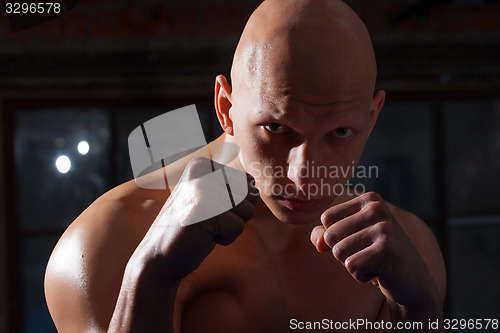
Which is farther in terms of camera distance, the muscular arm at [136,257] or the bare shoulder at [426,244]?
the bare shoulder at [426,244]

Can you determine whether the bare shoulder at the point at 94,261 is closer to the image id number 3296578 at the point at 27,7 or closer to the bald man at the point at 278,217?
the bald man at the point at 278,217

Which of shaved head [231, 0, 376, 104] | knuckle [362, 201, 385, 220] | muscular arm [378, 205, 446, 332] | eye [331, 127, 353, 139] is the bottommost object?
muscular arm [378, 205, 446, 332]

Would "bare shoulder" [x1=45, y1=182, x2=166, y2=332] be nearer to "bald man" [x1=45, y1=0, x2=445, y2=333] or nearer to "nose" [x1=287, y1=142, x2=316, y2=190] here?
"bald man" [x1=45, y1=0, x2=445, y2=333]

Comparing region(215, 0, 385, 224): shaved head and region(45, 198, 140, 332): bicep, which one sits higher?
region(215, 0, 385, 224): shaved head

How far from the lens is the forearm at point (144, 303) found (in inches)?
15.0

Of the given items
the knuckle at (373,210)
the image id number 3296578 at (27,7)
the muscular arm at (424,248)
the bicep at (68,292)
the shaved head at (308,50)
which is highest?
the image id number 3296578 at (27,7)

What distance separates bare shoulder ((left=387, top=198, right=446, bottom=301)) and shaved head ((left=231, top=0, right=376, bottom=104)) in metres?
0.15

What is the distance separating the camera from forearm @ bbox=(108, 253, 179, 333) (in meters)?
0.38

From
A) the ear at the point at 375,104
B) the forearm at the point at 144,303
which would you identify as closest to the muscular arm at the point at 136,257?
the forearm at the point at 144,303

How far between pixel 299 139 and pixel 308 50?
0.05m

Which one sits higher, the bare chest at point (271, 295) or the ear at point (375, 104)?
the ear at point (375, 104)

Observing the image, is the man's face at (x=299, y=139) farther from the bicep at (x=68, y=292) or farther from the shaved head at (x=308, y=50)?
the bicep at (x=68, y=292)

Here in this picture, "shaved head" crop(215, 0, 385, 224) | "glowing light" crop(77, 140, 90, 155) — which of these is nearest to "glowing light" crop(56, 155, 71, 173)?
"glowing light" crop(77, 140, 90, 155)

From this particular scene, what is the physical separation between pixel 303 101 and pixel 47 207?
0.48 metres
